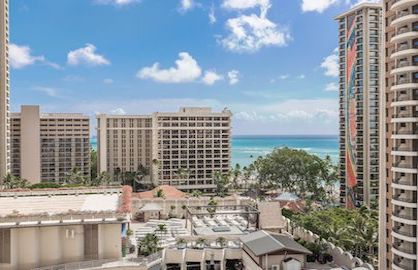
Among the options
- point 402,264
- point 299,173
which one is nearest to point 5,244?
point 402,264

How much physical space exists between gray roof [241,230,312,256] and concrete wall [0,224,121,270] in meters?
9.96

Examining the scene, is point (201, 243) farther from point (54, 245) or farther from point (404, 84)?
point (404, 84)

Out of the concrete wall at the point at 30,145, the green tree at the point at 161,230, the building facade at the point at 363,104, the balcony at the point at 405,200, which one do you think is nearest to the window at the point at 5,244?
the green tree at the point at 161,230

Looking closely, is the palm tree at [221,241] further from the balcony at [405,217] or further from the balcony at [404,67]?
the balcony at [404,67]

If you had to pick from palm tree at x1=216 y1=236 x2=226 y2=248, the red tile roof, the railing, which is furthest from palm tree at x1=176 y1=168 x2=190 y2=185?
the railing

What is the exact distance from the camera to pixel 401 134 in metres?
28.8

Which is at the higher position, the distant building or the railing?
the distant building

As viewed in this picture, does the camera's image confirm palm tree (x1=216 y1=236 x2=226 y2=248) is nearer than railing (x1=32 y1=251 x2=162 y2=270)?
No

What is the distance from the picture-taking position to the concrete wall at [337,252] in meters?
33.2

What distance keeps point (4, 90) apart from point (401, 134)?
64.2 meters

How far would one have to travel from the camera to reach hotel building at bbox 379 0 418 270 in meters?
28.1

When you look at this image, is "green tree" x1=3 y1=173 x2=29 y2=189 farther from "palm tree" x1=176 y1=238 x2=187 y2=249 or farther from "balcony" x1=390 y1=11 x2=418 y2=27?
"balcony" x1=390 y1=11 x2=418 y2=27

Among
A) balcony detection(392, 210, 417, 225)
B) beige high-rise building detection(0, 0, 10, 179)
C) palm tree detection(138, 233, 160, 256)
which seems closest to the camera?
balcony detection(392, 210, 417, 225)

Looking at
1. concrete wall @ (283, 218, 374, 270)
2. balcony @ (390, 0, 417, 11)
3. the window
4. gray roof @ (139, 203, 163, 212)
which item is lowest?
concrete wall @ (283, 218, 374, 270)
